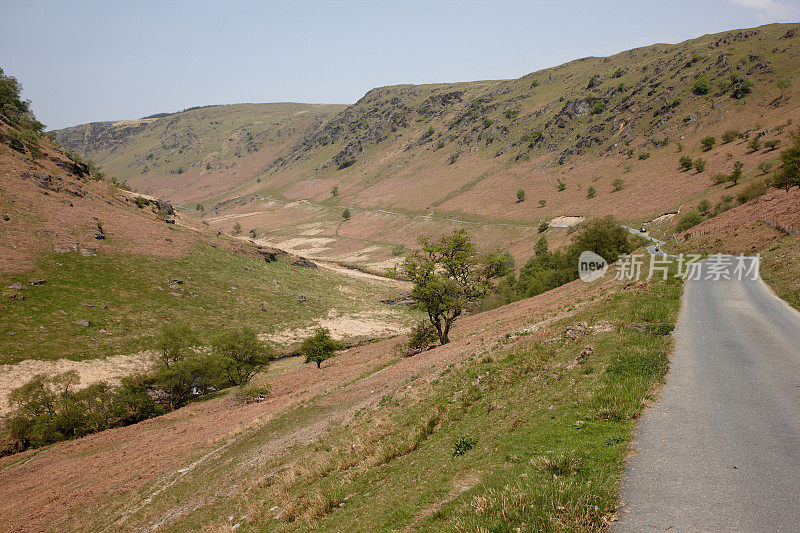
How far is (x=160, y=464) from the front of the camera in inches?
887

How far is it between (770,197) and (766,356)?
54.6 m

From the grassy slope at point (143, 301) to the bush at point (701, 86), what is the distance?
409 ft

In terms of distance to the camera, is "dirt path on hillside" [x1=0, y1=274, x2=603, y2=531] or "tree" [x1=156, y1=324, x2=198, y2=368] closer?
"dirt path on hillside" [x1=0, y1=274, x2=603, y2=531]

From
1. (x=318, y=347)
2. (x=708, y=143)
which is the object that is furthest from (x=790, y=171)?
(x=318, y=347)

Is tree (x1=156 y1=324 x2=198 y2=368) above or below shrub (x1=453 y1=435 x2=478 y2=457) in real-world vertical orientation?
below

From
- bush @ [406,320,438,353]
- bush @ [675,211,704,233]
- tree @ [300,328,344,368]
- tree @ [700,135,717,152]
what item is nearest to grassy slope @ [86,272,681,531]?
bush @ [406,320,438,353]

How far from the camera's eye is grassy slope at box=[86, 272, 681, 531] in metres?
6.93

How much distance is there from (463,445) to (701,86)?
155 m

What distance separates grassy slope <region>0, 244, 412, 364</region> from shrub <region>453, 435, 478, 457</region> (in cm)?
4908

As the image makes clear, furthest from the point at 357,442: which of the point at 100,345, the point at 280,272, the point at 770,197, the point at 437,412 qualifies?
the point at 280,272

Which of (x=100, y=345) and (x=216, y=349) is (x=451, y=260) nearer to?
(x=216, y=349)

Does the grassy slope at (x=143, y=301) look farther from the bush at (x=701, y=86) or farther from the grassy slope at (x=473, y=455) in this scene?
the bush at (x=701, y=86)

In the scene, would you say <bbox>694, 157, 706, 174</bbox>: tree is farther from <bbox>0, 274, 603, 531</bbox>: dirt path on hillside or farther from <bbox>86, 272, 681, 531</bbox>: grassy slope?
<bbox>86, 272, 681, 531</bbox>: grassy slope

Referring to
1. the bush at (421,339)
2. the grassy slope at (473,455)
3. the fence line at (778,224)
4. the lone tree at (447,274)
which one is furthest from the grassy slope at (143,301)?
the fence line at (778,224)
